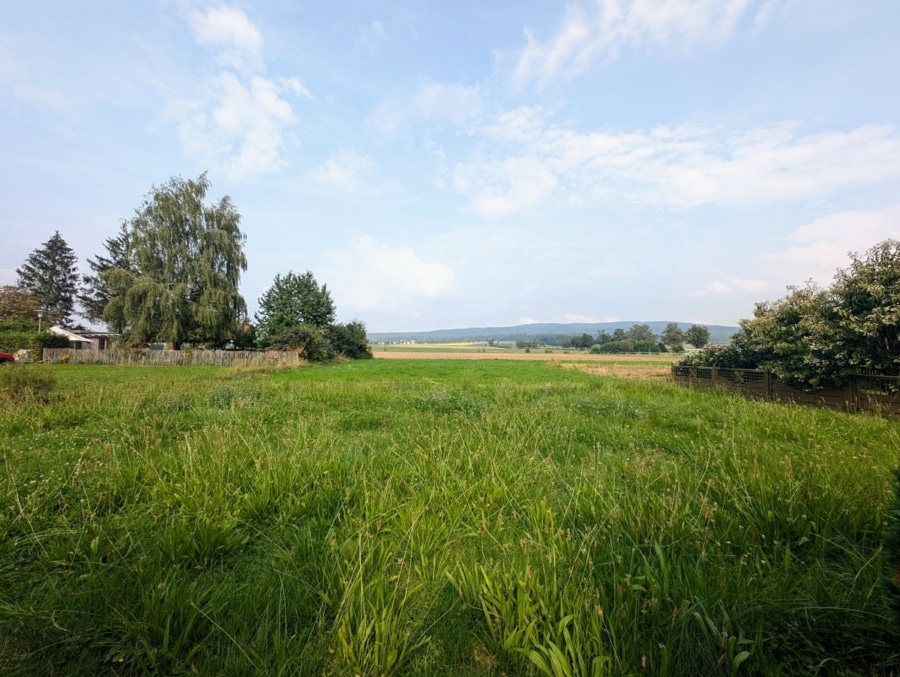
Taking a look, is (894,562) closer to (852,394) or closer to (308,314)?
(852,394)

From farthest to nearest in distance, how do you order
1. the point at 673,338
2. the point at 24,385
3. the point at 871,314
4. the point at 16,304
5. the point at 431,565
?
the point at 673,338 < the point at 16,304 < the point at 871,314 < the point at 24,385 < the point at 431,565

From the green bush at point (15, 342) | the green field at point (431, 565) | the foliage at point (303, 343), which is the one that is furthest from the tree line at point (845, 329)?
the green bush at point (15, 342)

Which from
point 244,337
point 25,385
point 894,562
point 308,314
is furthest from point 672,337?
point 25,385

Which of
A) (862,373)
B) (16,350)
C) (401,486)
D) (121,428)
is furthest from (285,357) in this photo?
(862,373)

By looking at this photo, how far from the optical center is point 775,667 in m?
1.56

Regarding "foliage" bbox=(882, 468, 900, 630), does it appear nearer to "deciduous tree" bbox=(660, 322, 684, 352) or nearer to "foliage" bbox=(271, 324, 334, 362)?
"foliage" bbox=(271, 324, 334, 362)

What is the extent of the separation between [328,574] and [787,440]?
716 centimetres

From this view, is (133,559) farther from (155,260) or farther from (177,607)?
(155,260)

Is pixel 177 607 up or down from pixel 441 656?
up

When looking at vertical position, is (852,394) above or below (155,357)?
below

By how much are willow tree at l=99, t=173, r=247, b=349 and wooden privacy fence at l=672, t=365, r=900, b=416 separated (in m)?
35.3

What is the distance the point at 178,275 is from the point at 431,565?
39057 millimetres

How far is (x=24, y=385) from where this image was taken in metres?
8.08

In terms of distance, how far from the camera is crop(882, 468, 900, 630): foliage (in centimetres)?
139
